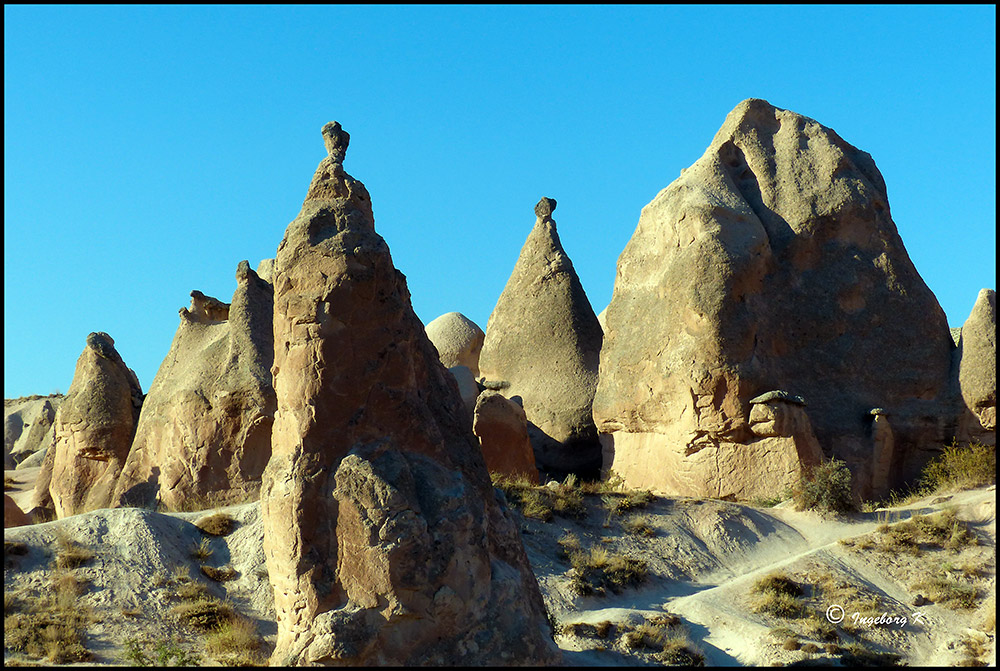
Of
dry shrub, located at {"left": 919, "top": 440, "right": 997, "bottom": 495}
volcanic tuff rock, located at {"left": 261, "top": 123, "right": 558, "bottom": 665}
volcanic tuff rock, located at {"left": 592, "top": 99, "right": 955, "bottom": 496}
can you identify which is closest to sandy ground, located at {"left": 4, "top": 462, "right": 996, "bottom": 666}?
dry shrub, located at {"left": 919, "top": 440, "right": 997, "bottom": 495}

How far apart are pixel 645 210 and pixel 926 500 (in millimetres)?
6869

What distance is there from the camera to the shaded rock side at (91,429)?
19266 mm

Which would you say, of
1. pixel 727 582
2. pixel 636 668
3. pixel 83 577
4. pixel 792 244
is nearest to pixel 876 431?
pixel 792 244

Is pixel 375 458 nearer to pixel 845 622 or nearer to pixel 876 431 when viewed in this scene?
pixel 845 622

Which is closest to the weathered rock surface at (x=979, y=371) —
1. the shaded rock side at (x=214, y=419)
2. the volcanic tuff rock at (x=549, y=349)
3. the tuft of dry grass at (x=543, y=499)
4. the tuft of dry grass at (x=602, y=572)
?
the volcanic tuff rock at (x=549, y=349)

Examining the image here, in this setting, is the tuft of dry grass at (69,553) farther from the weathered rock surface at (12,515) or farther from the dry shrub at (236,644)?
the weathered rock surface at (12,515)

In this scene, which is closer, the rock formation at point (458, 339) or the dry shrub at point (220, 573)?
the dry shrub at point (220, 573)

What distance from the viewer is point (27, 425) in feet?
116

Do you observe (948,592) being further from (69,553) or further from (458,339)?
(458,339)

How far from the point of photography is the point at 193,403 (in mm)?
17516

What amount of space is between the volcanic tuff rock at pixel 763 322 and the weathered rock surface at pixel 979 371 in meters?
0.32

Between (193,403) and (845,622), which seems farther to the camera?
(193,403)

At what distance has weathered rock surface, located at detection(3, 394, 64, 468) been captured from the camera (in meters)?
31.7

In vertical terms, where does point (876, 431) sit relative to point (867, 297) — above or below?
below
